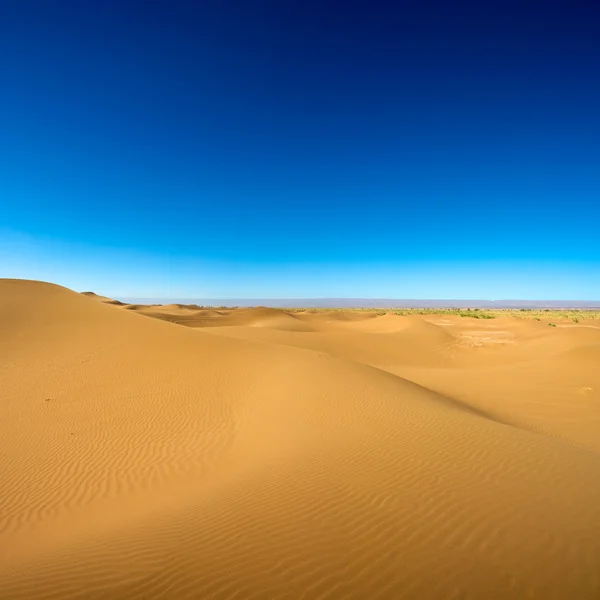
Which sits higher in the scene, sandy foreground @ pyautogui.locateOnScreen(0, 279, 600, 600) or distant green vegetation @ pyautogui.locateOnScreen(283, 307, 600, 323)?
distant green vegetation @ pyautogui.locateOnScreen(283, 307, 600, 323)

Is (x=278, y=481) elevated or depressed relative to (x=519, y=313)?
depressed

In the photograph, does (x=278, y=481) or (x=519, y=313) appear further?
(x=519, y=313)

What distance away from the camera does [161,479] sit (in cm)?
666

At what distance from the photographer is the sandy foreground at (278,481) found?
327 cm

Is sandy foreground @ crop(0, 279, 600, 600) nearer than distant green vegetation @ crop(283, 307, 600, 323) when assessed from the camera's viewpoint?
Yes

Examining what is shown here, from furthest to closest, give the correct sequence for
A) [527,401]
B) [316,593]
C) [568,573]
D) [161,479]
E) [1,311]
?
[1,311], [527,401], [161,479], [568,573], [316,593]

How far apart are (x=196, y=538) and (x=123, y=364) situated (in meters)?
11.6

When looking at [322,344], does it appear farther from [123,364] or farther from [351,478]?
[351,478]

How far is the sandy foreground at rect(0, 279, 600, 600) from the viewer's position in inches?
129

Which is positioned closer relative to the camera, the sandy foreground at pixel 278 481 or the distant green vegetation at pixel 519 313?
the sandy foreground at pixel 278 481

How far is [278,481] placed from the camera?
5.38 metres

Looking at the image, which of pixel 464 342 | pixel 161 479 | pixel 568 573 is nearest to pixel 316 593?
pixel 568 573

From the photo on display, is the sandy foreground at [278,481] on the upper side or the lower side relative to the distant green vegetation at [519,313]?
lower

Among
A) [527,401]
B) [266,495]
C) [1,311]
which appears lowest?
[527,401]
